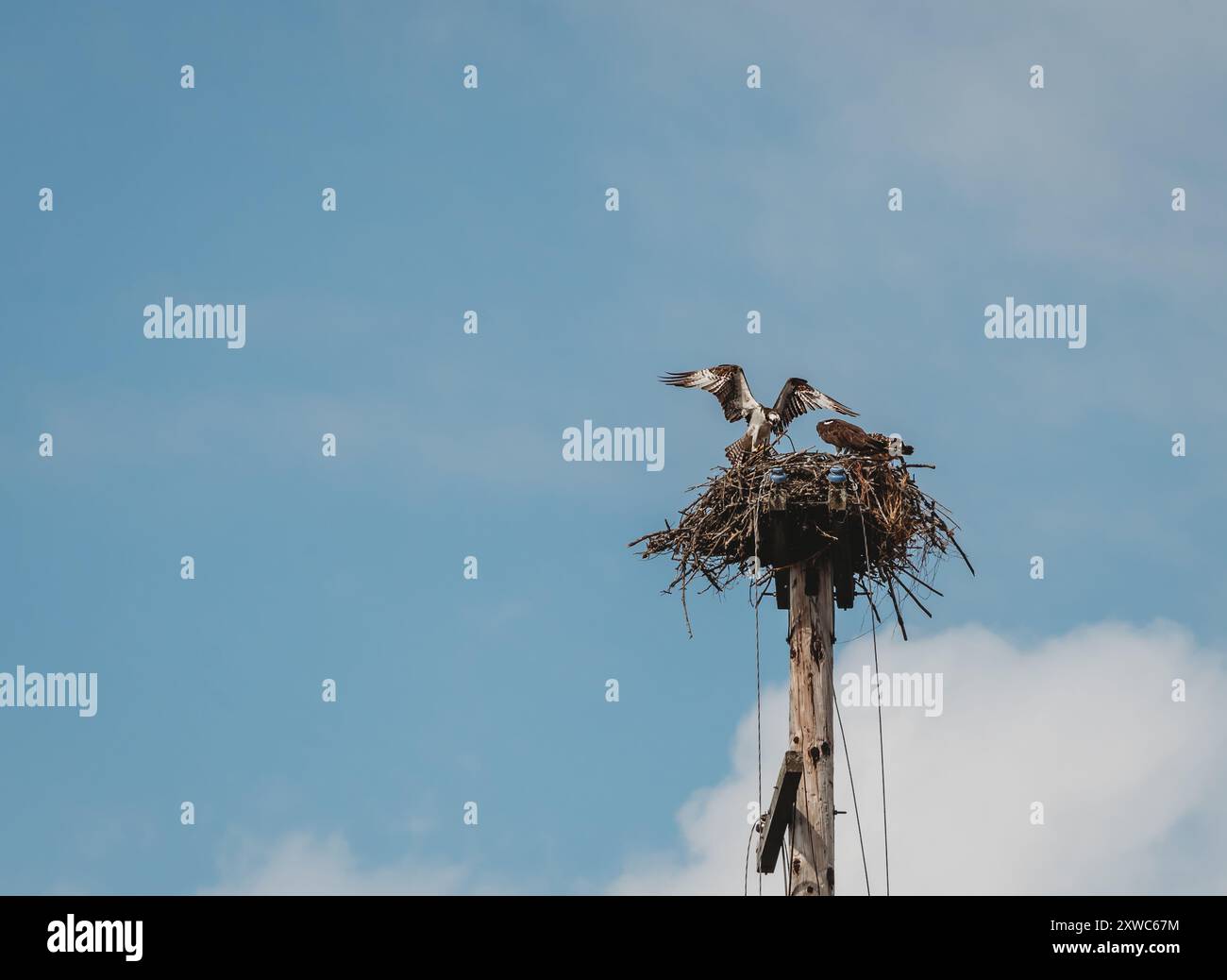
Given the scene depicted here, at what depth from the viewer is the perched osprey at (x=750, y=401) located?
57.5 ft

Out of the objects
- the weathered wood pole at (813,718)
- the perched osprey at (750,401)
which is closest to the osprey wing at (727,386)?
the perched osprey at (750,401)

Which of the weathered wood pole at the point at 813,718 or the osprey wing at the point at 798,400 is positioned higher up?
the osprey wing at the point at 798,400

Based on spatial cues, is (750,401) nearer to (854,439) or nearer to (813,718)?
(854,439)

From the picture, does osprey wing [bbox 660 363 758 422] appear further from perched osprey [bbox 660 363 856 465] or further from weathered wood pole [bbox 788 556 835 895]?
weathered wood pole [bbox 788 556 835 895]

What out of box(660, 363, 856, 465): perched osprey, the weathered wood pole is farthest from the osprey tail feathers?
the weathered wood pole

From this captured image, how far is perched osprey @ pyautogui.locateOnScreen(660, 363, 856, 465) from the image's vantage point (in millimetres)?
17513

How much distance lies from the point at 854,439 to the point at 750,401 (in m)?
2.20

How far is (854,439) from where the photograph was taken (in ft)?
52.1

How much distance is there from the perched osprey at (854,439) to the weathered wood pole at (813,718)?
170 cm

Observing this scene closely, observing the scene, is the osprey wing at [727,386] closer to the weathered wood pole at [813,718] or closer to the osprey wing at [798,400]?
the osprey wing at [798,400]

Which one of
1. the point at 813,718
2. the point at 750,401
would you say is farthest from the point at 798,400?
the point at 813,718
